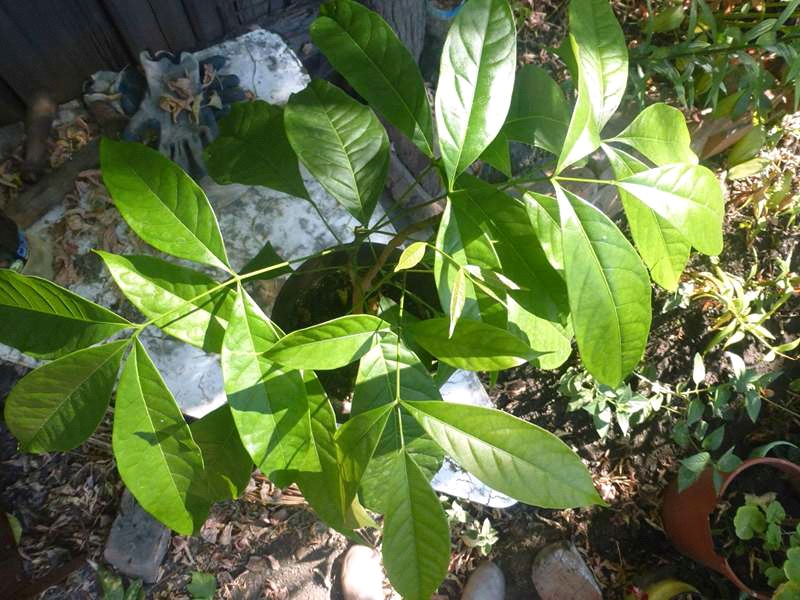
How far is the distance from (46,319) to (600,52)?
2.34ft

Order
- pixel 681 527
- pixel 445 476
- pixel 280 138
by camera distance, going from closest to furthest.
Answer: pixel 280 138 < pixel 445 476 < pixel 681 527

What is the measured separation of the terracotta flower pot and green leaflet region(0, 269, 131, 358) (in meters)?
1.54

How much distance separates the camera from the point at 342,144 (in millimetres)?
845

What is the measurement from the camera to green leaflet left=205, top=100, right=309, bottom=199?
3.04 feet

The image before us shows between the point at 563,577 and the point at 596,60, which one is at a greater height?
the point at 596,60

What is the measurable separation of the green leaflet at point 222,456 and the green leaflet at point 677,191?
579 millimetres

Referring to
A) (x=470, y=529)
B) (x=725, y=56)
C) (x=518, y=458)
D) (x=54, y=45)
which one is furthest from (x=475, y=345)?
(x=54, y=45)

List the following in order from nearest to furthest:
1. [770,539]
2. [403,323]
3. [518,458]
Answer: [518,458] → [403,323] → [770,539]

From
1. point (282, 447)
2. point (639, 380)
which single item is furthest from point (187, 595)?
point (639, 380)

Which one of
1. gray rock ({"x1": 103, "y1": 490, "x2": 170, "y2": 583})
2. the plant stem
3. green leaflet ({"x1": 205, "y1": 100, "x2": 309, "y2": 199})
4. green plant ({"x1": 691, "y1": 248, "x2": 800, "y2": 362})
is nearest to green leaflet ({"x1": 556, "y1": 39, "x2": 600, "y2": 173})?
the plant stem

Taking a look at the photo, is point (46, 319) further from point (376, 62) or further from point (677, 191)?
point (677, 191)

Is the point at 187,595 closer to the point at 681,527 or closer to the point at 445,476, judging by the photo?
the point at 445,476

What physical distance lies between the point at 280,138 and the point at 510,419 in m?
0.59

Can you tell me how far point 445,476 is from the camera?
1.54 meters
